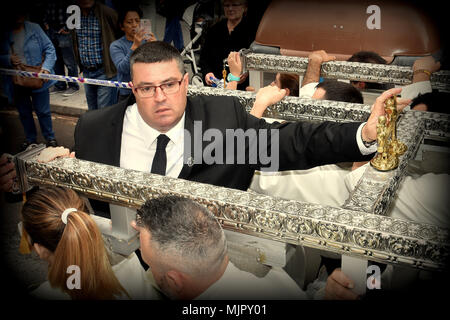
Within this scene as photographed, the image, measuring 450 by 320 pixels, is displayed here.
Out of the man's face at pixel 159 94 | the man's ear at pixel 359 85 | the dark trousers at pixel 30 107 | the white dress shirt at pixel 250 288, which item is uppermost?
the man's face at pixel 159 94

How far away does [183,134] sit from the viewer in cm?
237

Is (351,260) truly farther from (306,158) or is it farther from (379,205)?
(306,158)

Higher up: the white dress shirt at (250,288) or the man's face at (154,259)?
the man's face at (154,259)

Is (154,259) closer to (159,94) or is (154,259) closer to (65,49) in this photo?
(159,94)

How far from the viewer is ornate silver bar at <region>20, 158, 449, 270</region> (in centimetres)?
135

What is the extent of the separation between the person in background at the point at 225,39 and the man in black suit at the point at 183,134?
2.59 meters

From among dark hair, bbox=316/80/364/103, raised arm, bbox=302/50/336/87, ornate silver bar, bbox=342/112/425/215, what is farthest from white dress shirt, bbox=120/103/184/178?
raised arm, bbox=302/50/336/87

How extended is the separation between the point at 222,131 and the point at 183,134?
0.69 feet

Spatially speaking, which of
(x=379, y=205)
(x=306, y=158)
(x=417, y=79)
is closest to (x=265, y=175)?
(x=306, y=158)

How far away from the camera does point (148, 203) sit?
1526mm

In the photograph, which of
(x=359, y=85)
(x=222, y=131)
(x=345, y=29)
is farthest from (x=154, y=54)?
(x=345, y=29)

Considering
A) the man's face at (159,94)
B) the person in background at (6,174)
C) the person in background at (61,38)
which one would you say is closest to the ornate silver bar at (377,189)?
the man's face at (159,94)

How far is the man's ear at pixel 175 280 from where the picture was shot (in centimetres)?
143

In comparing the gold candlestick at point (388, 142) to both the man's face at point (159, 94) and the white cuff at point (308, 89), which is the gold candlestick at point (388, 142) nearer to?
the man's face at point (159, 94)
